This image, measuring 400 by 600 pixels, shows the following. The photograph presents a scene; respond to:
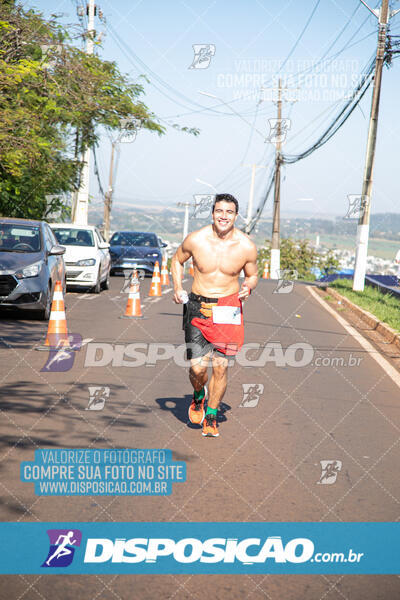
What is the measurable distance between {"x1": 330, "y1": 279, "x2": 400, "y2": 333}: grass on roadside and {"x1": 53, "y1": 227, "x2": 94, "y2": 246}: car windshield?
23.7 ft

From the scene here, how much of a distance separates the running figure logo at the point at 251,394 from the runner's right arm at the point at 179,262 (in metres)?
1.65

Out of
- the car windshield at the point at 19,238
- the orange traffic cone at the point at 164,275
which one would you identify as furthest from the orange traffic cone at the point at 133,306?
the orange traffic cone at the point at 164,275

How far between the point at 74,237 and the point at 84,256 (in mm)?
1274

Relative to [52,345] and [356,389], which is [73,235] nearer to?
[52,345]

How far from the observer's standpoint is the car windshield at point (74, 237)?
19.9m

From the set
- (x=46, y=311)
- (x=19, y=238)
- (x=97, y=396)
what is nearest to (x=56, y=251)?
(x=19, y=238)

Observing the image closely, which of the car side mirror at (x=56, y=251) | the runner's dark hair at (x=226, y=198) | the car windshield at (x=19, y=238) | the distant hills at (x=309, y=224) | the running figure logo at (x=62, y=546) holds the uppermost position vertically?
the runner's dark hair at (x=226, y=198)

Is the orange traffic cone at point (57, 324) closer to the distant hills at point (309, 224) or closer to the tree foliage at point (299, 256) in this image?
the distant hills at point (309, 224)

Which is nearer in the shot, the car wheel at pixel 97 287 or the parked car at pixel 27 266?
the parked car at pixel 27 266

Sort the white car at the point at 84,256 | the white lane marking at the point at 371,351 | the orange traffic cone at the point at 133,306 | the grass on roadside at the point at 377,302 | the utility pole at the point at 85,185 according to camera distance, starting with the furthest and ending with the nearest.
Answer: the utility pole at the point at 85,185 < the white car at the point at 84,256 < the grass on roadside at the point at 377,302 < the orange traffic cone at the point at 133,306 < the white lane marking at the point at 371,351

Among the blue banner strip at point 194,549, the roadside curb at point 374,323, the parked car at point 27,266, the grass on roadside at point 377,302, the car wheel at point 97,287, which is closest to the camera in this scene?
→ the blue banner strip at point 194,549

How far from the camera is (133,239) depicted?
93.0ft

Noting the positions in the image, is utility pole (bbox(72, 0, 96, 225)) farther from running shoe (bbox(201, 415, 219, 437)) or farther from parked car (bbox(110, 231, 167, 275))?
running shoe (bbox(201, 415, 219, 437))

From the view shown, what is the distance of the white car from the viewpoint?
62.0 feet
